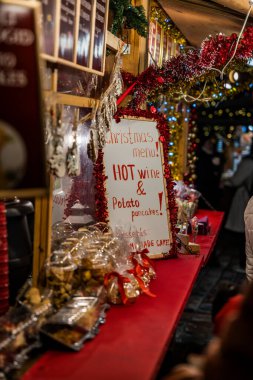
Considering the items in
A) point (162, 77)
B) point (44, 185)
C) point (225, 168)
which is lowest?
point (225, 168)

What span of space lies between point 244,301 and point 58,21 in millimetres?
1780

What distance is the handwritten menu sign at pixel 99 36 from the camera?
3.32m

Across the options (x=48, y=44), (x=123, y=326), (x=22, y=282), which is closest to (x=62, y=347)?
(x=123, y=326)

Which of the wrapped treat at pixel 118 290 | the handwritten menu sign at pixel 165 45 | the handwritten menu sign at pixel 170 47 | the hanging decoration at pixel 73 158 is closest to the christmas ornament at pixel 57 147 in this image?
the hanging decoration at pixel 73 158

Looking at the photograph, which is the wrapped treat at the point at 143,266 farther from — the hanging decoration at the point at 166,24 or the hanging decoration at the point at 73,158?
the hanging decoration at the point at 166,24

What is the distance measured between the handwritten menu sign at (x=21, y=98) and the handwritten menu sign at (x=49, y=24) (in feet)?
2.31

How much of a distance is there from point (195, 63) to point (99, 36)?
1.26m

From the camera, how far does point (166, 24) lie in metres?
5.92

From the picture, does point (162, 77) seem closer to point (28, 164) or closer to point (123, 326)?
point (123, 326)

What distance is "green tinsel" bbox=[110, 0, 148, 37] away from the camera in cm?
407

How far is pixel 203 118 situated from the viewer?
10422mm

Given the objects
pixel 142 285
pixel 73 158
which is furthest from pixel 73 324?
pixel 73 158

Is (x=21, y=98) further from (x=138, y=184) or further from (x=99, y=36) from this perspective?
(x=138, y=184)

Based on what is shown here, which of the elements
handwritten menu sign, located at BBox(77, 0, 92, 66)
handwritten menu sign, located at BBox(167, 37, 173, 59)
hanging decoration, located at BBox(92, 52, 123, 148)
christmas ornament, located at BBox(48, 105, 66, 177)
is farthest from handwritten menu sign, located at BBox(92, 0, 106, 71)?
handwritten menu sign, located at BBox(167, 37, 173, 59)
